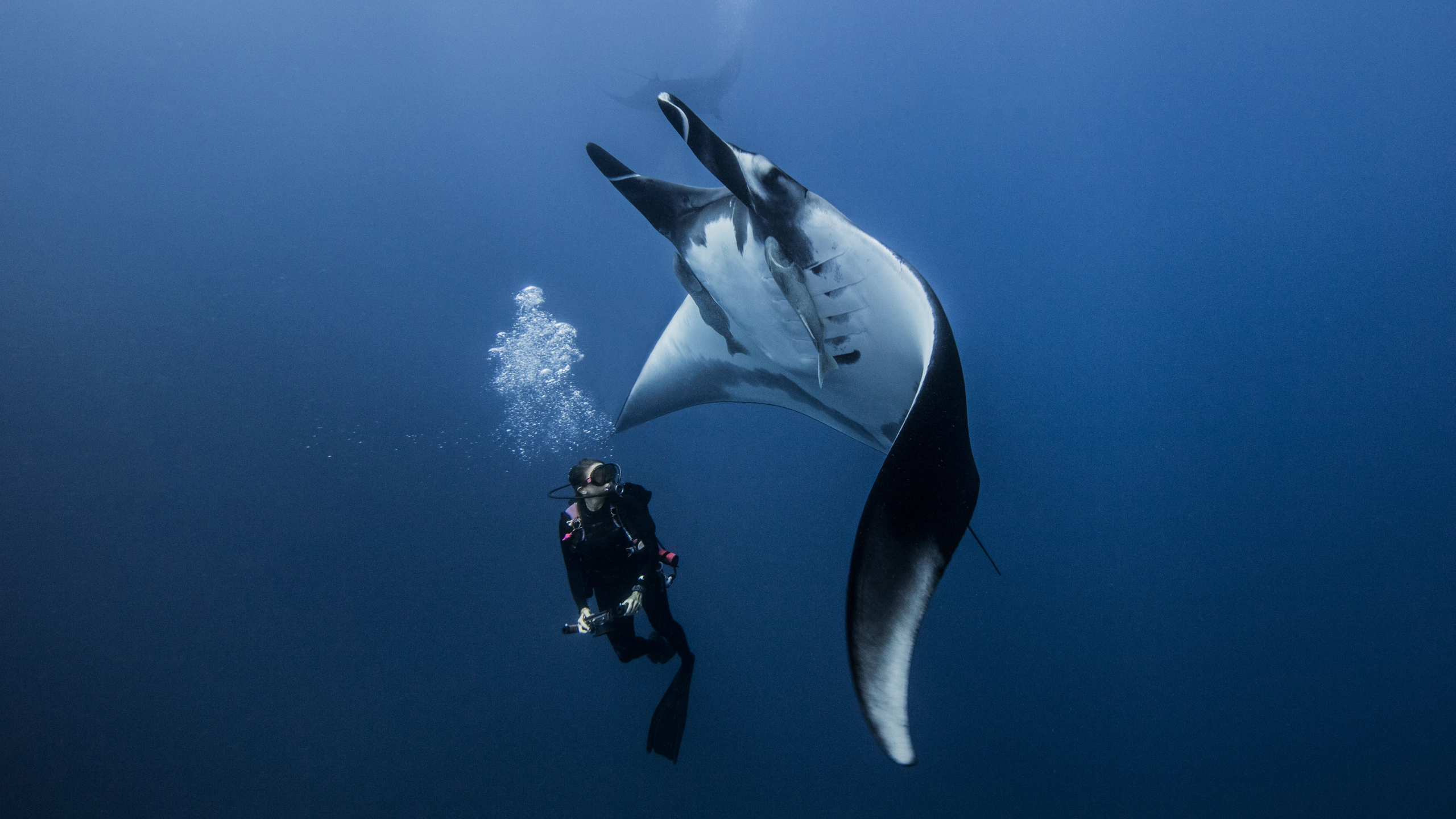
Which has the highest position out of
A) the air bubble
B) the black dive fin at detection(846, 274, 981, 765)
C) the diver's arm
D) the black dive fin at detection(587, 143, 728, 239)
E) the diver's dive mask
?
the air bubble

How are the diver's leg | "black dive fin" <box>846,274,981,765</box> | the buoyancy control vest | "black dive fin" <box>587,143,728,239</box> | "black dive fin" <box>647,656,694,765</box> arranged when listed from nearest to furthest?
1. "black dive fin" <box>846,274,981,765</box>
2. "black dive fin" <box>587,143,728,239</box>
3. the buoyancy control vest
4. the diver's leg
5. "black dive fin" <box>647,656,694,765</box>

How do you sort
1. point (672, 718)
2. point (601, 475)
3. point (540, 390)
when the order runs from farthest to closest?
point (540, 390)
point (672, 718)
point (601, 475)

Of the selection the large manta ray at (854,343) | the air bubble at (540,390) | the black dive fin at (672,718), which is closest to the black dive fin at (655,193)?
the large manta ray at (854,343)

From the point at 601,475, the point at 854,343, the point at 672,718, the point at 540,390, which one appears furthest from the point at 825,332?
the point at 540,390

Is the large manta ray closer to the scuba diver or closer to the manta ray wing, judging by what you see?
the manta ray wing

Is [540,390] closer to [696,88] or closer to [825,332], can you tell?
[825,332]

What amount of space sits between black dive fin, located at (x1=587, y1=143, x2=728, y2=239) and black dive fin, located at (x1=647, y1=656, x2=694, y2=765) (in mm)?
2528

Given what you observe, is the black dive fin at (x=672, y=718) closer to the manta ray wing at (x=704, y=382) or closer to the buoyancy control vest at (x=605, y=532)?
the buoyancy control vest at (x=605, y=532)

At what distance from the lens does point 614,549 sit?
241 centimetres

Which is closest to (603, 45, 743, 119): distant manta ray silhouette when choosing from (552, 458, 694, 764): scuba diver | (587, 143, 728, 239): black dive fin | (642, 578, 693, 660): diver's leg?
(587, 143, 728, 239): black dive fin

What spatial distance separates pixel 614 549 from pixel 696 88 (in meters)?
7.32

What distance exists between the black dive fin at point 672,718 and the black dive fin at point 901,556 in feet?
7.89

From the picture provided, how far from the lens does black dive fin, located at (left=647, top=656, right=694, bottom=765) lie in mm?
3133

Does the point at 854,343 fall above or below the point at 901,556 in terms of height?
above
